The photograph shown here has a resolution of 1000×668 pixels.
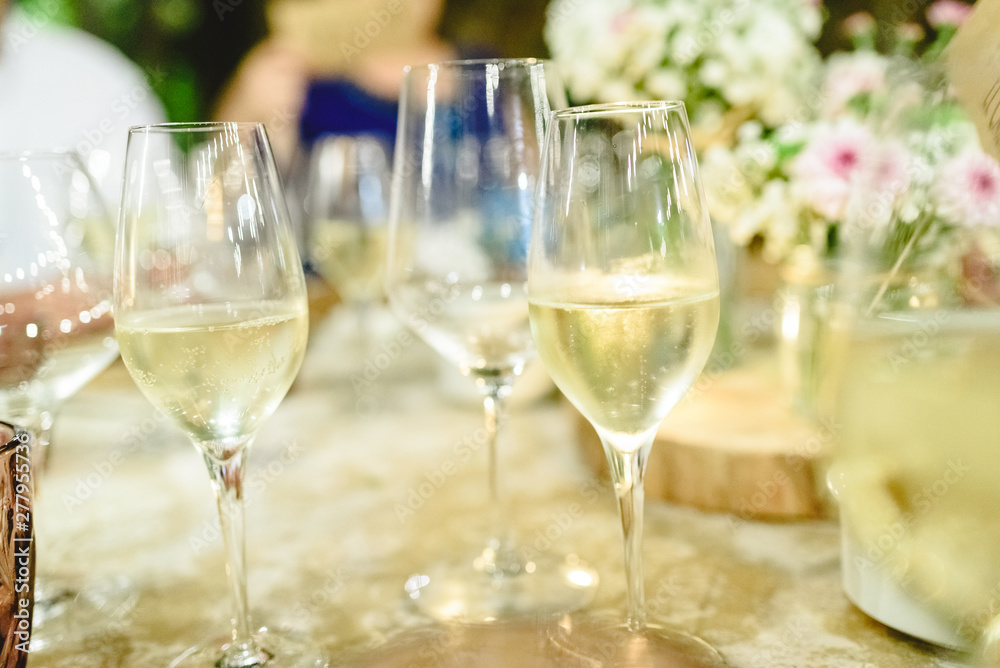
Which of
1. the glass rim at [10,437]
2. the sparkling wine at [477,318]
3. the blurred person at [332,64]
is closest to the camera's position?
the glass rim at [10,437]

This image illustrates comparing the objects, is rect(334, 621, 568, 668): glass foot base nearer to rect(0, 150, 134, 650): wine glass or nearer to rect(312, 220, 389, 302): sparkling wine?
rect(0, 150, 134, 650): wine glass

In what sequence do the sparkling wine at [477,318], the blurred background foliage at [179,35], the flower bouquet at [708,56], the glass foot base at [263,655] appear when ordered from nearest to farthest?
1. the glass foot base at [263,655]
2. the sparkling wine at [477,318]
3. the flower bouquet at [708,56]
4. the blurred background foliage at [179,35]

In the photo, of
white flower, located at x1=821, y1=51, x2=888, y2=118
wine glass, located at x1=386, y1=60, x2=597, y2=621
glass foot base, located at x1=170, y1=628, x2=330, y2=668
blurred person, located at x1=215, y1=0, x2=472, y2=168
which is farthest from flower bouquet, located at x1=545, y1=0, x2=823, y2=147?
blurred person, located at x1=215, y1=0, x2=472, y2=168

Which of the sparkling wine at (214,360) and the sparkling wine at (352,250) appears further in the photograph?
the sparkling wine at (352,250)

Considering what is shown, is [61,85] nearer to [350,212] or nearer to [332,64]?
[332,64]

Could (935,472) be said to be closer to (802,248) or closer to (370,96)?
(802,248)

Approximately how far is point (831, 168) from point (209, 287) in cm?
54

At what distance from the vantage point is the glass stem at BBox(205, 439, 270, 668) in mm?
527

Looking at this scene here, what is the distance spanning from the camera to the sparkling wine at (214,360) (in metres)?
0.49

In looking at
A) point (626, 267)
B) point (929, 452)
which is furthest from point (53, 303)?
point (929, 452)

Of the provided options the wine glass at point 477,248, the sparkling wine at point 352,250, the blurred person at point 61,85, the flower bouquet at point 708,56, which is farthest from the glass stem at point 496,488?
the blurred person at point 61,85

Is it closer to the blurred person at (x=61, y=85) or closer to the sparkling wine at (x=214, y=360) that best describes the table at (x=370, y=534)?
the sparkling wine at (x=214, y=360)

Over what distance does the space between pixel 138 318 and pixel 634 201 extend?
0.29 metres

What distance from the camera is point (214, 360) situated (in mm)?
495
